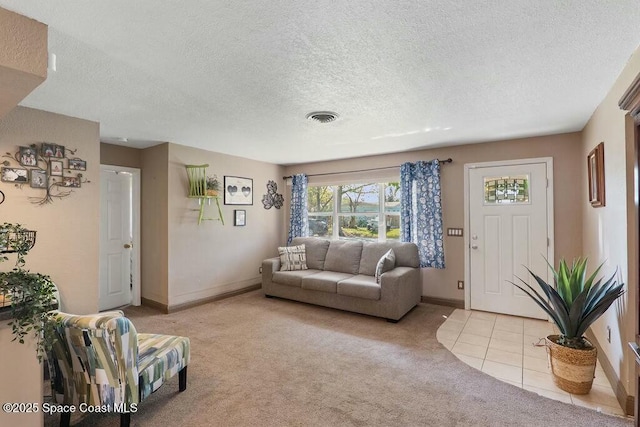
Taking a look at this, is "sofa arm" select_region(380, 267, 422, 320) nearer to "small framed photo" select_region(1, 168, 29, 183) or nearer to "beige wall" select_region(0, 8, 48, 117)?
"beige wall" select_region(0, 8, 48, 117)

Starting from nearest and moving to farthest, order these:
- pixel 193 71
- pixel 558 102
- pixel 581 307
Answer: pixel 193 71 → pixel 581 307 → pixel 558 102

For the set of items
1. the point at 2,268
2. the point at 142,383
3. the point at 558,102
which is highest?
the point at 558,102

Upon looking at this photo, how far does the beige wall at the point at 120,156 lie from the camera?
4184mm

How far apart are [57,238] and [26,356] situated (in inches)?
69.8

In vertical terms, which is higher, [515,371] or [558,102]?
[558,102]

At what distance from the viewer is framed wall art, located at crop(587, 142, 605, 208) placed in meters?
2.68

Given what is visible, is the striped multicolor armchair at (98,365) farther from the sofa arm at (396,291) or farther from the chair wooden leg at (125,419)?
the sofa arm at (396,291)

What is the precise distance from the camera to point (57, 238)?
289cm

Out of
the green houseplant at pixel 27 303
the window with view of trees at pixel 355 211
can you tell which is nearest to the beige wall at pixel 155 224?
the window with view of trees at pixel 355 211

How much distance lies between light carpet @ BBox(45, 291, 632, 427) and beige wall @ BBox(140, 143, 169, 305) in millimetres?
720

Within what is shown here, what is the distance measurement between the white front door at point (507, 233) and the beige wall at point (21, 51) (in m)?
4.52

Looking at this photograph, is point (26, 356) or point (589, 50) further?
point (589, 50)

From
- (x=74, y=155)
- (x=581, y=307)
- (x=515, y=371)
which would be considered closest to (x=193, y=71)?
(x=74, y=155)

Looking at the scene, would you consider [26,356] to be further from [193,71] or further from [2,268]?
[193,71]
